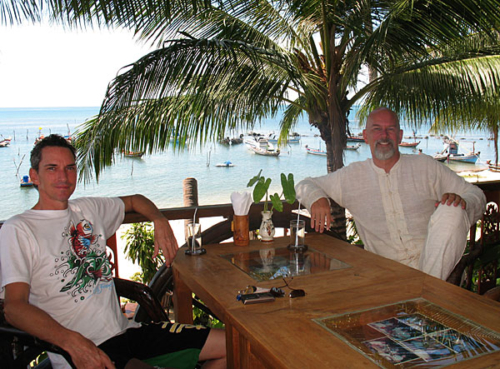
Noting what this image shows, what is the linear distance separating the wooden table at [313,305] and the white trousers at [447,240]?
1.28 feet

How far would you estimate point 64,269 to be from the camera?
1.73 meters

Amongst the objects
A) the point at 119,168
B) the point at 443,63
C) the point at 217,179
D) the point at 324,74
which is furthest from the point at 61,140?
the point at 119,168

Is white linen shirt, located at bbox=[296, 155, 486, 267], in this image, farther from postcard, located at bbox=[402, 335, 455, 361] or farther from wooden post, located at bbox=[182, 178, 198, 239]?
wooden post, located at bbox=[182, 178, 198, 239]

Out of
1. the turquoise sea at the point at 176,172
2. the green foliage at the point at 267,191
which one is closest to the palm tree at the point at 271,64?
the green foliage at the point at 267,191

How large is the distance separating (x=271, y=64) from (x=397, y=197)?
6.54ft

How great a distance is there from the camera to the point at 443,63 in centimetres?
470

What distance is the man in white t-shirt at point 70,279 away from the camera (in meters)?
1.62

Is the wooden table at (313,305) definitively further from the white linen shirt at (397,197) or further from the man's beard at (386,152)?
the man's beard at (386,152)

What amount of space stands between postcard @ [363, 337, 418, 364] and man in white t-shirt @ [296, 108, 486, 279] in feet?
3.86

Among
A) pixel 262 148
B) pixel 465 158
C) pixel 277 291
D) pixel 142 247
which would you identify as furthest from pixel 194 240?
Result: pixel 465 158

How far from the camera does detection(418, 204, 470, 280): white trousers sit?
6.97 feet

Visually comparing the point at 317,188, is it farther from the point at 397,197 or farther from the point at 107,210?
the point at 107,210

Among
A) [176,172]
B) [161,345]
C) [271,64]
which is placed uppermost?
[271,64]

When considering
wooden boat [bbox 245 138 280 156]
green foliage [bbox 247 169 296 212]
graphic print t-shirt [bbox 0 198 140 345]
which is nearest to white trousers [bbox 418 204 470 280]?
green foliage [bbox 247 169 296 212]
